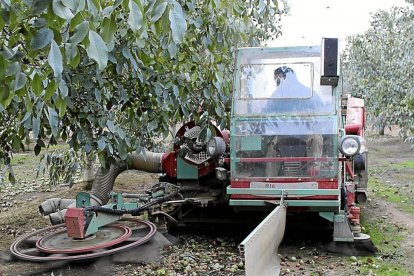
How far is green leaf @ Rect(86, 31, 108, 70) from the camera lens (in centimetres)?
164

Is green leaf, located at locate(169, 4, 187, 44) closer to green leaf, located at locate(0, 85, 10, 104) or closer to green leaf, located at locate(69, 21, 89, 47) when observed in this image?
green leaf, located at locate(69, 21, 89, 47)

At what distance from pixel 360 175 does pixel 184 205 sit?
3207 millimetres

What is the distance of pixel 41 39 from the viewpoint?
1734mm

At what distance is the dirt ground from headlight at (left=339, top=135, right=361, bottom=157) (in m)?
1.22

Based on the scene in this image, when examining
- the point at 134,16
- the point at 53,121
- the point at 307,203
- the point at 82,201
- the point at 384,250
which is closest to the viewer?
the point at 134,16

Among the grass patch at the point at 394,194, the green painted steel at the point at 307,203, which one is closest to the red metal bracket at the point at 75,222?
the green painted steel at the point at 307,203

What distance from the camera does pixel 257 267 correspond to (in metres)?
4.12

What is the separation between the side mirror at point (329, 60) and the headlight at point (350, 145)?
70 centimetres

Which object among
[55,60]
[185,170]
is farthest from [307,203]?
[55,60]

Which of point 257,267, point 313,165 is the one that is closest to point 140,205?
point 313,165

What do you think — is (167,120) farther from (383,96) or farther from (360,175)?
(383,96)

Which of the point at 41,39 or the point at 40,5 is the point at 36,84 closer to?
the point at 41,39

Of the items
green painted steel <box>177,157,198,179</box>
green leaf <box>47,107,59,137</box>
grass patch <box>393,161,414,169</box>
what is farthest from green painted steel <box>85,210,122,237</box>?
grass patch <box>393,161,414,169</box>

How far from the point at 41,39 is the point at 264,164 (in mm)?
4452
